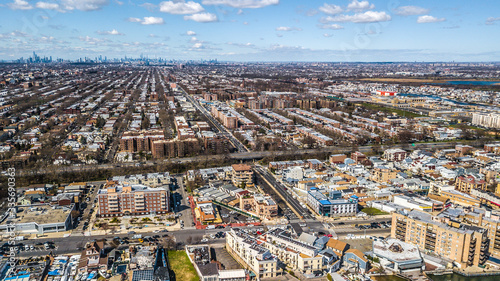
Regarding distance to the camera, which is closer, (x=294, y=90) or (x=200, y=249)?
(x=200, y=249)

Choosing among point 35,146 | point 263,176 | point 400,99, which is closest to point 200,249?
point 263,176

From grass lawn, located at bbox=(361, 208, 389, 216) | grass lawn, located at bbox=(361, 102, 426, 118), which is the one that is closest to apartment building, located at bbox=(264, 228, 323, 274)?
grass lawn, located at bbox=(361, 208, 389, 216)

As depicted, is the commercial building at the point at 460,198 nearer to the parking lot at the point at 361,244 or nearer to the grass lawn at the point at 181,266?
the parking lot at the point at 361,244

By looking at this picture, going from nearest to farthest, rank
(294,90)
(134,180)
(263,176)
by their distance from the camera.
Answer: (134,180) → (263,176) → (294,90)

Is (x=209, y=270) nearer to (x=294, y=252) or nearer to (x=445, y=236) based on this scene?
(x=294, y=252)

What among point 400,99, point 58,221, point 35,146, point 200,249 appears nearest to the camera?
point 200,249

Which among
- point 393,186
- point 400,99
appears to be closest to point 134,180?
point 393,186

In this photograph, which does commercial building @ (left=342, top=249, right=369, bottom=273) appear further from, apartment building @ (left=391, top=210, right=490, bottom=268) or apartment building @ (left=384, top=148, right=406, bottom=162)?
apartment building @ (left=384, top=148, right=406, bottom=162)

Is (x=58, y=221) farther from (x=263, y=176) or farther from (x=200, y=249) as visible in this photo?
(x=263, y=176)
